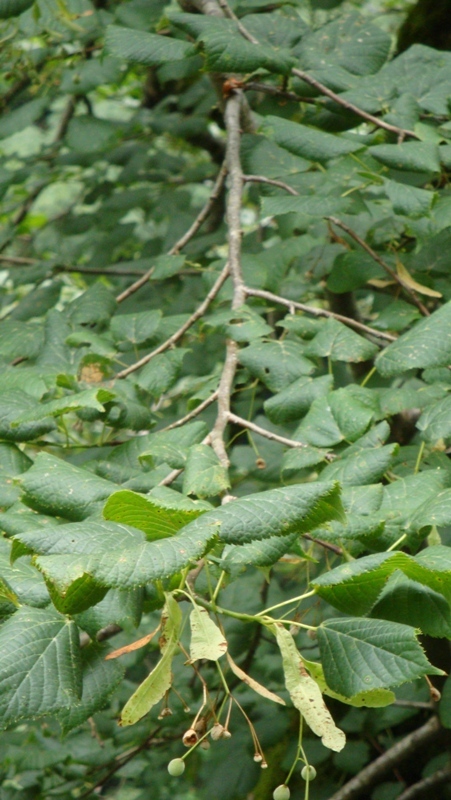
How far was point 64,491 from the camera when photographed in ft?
3.07

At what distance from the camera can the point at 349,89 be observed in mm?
1570

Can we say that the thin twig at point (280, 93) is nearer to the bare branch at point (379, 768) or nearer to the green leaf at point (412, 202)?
the green leaf at point (412, 202)

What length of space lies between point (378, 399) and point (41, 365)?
57 cm

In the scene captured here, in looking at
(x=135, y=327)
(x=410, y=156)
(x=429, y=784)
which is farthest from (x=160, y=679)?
(x=429, y=784)

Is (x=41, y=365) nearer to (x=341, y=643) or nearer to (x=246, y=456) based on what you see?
(x=341, y=643)

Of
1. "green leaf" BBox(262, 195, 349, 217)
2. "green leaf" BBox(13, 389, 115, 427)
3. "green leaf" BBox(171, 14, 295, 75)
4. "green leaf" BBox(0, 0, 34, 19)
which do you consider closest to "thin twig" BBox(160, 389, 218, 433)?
"green leaf" BBox(13, 389, 115, 427)

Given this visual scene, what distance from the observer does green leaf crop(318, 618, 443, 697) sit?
0.76m

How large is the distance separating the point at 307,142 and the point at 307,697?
1.02 meters

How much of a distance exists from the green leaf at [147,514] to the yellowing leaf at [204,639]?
8 centimetres

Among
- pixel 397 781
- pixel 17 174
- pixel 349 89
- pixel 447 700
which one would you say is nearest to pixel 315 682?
pixel 447 700

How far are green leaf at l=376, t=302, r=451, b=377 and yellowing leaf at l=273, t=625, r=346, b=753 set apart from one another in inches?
19.0

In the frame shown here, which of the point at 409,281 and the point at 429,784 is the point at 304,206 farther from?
the point at 429,784

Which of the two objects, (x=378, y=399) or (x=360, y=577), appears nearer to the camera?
(x=360, y=577)

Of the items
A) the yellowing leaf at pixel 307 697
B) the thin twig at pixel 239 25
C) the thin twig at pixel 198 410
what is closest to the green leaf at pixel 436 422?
the thin twig at pixel 198 410
